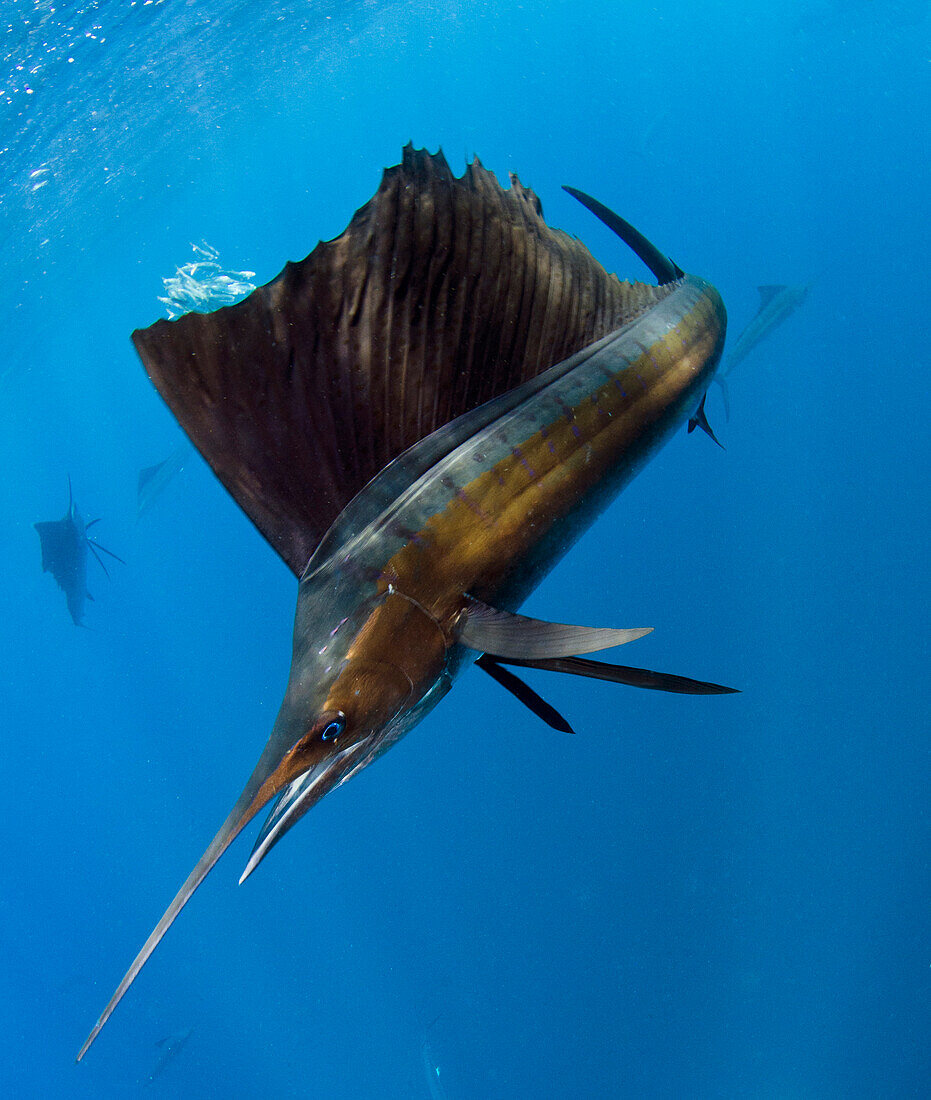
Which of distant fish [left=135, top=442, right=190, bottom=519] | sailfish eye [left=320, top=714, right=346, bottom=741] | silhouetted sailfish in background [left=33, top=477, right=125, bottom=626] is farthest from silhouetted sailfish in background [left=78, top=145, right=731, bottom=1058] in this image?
distant fish [left=135, top=442, right=190, bottom=519]

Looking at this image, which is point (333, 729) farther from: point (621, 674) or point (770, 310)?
point (770, 310)

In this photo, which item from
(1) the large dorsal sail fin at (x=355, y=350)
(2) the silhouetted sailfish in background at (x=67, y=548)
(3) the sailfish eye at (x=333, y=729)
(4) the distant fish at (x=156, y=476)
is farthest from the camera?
(4) the distant fish at (x=156, y=476)

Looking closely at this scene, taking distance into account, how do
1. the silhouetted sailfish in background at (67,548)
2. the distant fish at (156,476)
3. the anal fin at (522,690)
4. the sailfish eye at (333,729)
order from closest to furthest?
1. the sailfish eye at (333,729)
2. the anal fin at (522,690)
3. the silhouetted sailfish in background at (67,548)
4. the distant fish at (156,476)

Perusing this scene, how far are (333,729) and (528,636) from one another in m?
0.40

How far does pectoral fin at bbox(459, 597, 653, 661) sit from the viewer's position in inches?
49.3

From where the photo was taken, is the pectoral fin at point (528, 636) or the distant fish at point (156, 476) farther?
the distant fish at point (156, 476)

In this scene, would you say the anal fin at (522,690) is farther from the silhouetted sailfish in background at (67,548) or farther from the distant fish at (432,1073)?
the distant fish at (432,1073)

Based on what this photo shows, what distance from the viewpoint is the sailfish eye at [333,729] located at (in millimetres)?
1193

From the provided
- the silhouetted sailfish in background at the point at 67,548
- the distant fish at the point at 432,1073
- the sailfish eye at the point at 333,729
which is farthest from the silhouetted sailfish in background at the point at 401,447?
the distant fish at the point at 432,1073

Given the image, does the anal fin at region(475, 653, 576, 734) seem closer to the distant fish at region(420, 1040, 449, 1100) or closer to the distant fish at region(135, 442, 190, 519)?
the distant fish at region(135, 442, 190, 519)

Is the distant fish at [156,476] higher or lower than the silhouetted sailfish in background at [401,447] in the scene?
higher

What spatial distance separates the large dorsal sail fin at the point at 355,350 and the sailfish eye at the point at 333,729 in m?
0.41

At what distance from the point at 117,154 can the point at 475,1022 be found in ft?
A: 57.7

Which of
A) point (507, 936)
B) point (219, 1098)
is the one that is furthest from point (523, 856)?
point (219, 1098)
